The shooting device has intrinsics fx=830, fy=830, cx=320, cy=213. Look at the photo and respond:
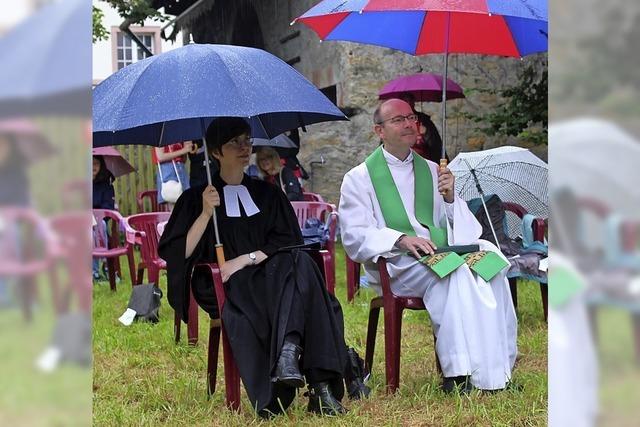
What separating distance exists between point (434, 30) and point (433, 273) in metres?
1.66

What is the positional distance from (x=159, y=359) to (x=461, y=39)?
2.48 metres

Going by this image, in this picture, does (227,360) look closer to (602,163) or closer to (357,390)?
(357,390)

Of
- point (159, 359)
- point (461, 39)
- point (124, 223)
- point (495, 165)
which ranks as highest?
point (461, 39)

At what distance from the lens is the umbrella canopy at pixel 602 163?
1067 millimetres

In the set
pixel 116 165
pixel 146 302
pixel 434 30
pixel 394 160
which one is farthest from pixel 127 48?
pixel 394 160

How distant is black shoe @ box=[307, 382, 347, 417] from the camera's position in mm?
3521

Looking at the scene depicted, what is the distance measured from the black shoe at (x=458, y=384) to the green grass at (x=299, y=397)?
64mm

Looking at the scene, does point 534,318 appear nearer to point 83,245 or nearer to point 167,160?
point 167,160

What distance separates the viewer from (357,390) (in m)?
3.82

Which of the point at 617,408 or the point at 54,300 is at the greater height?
the point at 54,300

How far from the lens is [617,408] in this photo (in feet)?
3.66

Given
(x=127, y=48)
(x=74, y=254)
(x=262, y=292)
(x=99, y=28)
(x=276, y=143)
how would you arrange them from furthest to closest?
1. (x=127, y=48)
2. (x=99, y=28)
3. (x=276, y=143)
4. (x=262, y=292)
5. (x=74, y=254)

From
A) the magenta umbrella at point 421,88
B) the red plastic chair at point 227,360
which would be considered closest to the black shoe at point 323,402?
the red plastic chair at point 227,360

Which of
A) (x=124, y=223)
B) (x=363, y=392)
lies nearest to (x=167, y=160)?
(x=124, y=223)
